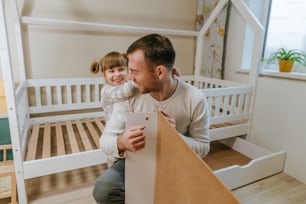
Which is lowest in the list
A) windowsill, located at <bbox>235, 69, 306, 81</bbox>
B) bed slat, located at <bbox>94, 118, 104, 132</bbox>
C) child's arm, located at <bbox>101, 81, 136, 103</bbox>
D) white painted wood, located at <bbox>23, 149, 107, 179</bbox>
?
white painted wood, located at <bbox>23, 149, 107, 179</bbox>

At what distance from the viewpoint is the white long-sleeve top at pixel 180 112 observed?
822 millimetres

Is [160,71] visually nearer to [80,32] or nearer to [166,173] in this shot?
[166,173]

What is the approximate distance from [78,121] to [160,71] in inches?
52.2

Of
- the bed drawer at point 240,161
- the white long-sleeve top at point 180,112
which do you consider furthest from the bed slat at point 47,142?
the bed drawer at point 240,161

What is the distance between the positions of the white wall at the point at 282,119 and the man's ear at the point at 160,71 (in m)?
1.20

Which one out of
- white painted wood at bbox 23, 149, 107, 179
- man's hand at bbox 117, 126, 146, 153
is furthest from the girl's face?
man's hand at bbox 117, 126, 146, 153

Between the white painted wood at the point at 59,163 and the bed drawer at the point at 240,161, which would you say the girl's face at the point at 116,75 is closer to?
the white painted wood at the point at 59,163

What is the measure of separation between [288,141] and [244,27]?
1.04 m

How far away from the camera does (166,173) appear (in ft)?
1.96

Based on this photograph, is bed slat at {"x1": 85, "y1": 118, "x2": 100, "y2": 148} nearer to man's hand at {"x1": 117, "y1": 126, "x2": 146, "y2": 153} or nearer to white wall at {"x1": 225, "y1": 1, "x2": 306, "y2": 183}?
man's hand at {"x1": 117, "y1": 126, "x2": 146, "y2": 153}

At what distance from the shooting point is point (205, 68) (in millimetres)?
2258

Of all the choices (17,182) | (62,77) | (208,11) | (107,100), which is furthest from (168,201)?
(208,11)

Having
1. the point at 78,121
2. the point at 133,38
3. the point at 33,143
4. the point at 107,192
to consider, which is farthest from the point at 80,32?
the point at 107,192

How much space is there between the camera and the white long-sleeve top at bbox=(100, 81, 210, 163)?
822 millimetres
